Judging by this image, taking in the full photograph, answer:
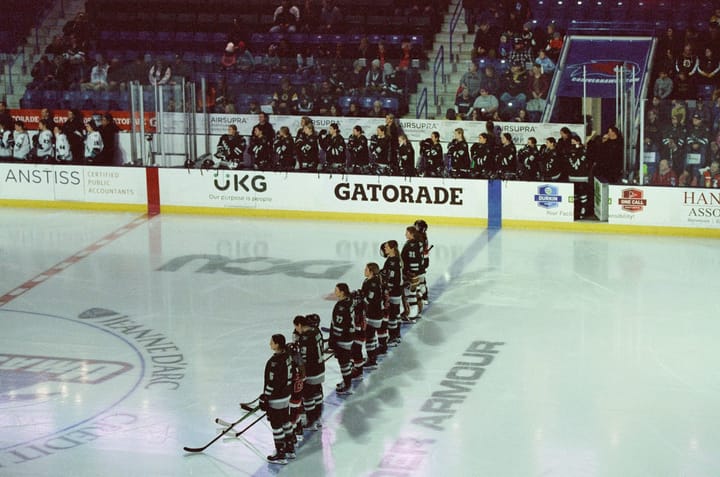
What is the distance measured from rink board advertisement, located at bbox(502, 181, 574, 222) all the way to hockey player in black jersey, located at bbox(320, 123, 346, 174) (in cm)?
332

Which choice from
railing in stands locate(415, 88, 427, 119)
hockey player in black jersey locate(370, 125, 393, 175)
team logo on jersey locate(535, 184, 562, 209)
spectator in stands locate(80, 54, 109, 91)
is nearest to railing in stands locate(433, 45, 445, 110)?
railing in stands locate(415, 88, 427, 119)

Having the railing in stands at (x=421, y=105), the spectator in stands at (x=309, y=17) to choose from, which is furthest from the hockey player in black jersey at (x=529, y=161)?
the spectator in stands at (x=309, y=17)

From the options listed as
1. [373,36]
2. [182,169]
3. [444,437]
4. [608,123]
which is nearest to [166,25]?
[373,36]

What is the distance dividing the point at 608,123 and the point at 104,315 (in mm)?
12148

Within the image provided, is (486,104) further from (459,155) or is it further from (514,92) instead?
(459,155)

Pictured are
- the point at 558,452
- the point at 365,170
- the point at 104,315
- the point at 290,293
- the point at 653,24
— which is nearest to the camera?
the point at 558,452

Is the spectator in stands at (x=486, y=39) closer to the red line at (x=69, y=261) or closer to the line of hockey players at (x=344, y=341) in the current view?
the red line at (x=69, y=261)

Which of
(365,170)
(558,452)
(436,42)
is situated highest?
→ (436,42)

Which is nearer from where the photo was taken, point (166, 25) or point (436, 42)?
point (436, 42)

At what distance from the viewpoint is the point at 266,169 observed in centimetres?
2312

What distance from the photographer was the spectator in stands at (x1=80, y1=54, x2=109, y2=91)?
26.0 meters

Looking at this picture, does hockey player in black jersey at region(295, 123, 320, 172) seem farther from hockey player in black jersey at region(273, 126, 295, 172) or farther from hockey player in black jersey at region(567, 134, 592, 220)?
hockey player in black jersey at region(567, 134, 592, 220)

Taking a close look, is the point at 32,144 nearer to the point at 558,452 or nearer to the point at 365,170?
the point at 365,170

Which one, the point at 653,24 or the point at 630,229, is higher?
the point at 653,24
